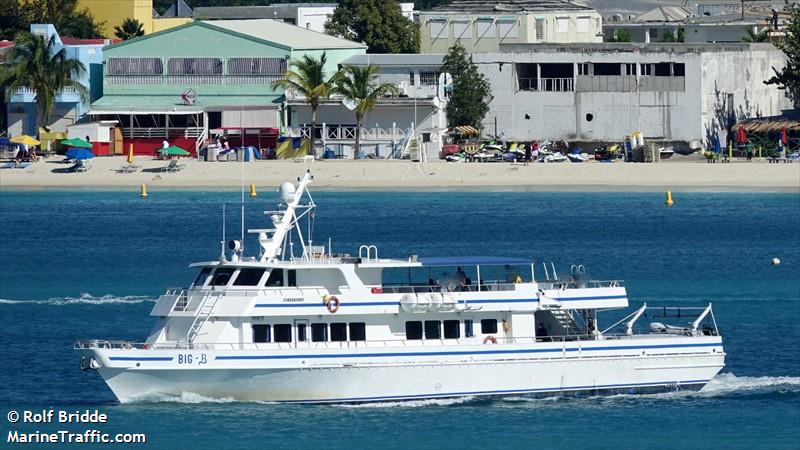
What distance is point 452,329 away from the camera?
44688 millimetres

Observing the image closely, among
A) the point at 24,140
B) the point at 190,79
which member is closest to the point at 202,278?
the point at 24,140

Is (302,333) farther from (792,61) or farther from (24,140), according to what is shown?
(792,61)

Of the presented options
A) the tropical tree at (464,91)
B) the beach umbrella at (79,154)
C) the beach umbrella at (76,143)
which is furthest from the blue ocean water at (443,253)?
the tropical tree at (464,91)

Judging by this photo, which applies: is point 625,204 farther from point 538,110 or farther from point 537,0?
point 537,0

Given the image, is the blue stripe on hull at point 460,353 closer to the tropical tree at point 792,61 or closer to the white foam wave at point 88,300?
the white foam wave at point 88,300

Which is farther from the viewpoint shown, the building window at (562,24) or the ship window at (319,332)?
the building window at (562,24)

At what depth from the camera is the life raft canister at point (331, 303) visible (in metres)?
43.6

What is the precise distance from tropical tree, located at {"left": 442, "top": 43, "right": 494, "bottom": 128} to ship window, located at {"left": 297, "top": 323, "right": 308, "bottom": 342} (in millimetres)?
65812

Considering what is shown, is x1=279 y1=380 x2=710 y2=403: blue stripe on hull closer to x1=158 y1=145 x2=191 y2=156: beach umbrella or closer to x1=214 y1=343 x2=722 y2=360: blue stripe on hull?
x1=214 y1=343 x2=722 y2=360: blue stripe on hull

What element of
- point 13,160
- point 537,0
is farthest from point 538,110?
point 13,160

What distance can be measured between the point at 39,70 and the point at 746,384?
229 ft

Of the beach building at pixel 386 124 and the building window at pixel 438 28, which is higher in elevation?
the building window at pixel 438 28

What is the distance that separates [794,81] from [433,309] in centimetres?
6747

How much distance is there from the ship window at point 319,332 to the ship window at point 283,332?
52 centimetres
